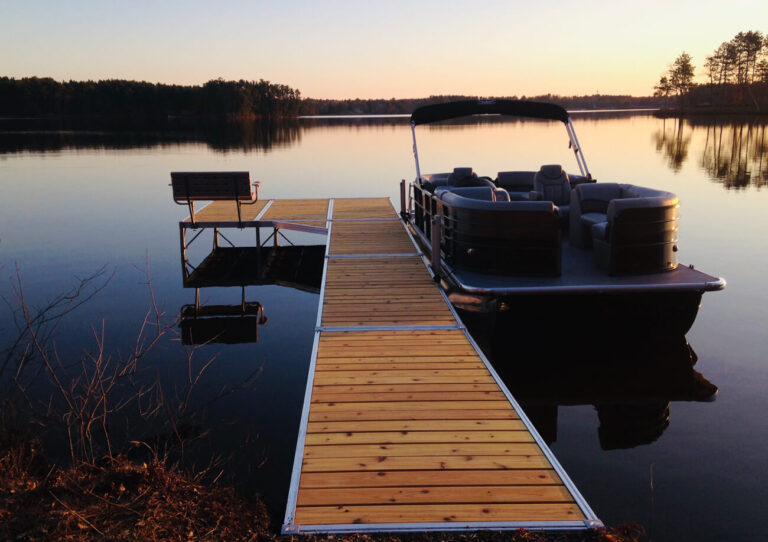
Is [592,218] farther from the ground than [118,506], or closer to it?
farther from the ground

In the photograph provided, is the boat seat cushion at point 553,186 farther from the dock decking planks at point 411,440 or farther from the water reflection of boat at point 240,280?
the water reflection of boat at point 240,280

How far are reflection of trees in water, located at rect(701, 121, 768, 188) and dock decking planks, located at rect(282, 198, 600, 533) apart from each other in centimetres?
1921

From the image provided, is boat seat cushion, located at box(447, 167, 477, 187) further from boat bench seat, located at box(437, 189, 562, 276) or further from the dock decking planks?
the dock decking planks

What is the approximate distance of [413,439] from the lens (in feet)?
11.9

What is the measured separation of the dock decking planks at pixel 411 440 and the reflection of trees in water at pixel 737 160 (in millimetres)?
19213

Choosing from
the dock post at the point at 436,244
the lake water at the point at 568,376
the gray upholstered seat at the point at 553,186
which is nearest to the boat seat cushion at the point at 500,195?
the dock post at the point at 436,244

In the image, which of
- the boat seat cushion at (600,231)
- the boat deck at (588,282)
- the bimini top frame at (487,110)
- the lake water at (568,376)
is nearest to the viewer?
the lake water at (568,376)

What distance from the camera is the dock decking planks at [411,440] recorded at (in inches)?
115

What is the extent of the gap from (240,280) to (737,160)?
87.2 feet

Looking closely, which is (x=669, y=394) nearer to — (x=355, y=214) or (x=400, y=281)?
(x=400, y=281)

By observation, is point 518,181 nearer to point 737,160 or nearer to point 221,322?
point 221,322

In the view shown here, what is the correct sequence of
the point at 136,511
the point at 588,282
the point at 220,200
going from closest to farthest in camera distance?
the point at 136,511
the point at 588,282
the point at 220,200

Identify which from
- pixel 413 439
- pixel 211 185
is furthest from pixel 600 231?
pixel 211 185

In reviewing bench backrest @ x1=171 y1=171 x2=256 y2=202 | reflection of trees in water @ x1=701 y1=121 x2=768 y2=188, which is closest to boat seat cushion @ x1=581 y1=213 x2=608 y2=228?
bench backrest @ x1=171 y1=171 x2=256 y2=202
